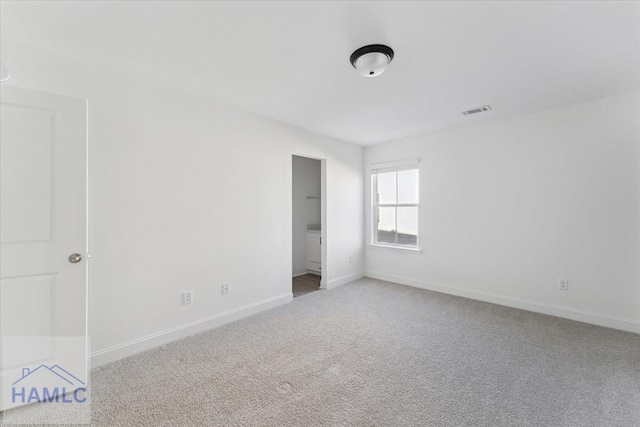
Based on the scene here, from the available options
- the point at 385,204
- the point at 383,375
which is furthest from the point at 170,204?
the point at 385,204

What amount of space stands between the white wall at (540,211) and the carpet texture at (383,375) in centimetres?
48

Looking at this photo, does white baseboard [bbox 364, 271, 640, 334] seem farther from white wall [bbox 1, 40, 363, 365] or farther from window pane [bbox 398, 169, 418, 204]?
white wall [bbox 1, 40, 363, 365]

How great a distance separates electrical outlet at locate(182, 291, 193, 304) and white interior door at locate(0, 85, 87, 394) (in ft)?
2.82

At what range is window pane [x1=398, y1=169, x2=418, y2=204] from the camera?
4.41 metres

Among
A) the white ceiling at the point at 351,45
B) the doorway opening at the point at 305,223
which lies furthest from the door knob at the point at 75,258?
the doorway opening at the point at 305,223

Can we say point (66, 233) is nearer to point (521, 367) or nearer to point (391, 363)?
point (391, 363)

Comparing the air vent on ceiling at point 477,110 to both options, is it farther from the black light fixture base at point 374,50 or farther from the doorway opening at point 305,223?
the doorway opening at point 305,223

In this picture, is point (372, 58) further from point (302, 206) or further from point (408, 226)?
point (302, 206)

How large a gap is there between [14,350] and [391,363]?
2626mm

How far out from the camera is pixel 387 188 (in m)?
4.77

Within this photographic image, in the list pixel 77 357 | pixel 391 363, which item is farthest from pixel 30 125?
pixel 391 363

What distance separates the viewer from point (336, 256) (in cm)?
447

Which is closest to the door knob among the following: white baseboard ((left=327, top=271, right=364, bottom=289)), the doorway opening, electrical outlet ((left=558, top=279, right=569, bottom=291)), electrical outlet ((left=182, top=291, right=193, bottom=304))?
electrical outlet ((left=182, top=291, right=193, bottom=304))

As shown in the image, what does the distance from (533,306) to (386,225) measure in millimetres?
2282
